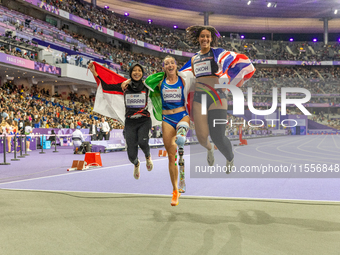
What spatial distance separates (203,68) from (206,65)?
0.21 ft

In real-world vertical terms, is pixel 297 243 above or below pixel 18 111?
below

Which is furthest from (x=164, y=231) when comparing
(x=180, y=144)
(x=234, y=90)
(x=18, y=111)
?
(x=18, y=111)

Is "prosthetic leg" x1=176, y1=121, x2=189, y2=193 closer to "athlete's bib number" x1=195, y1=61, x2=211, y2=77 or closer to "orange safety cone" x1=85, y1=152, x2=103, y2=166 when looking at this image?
"athlete's bib number" x1=195, y1=61, x2=211, y2=77

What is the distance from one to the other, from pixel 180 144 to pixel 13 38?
85.7 feet

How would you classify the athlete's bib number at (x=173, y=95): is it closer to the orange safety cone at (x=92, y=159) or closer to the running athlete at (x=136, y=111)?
the running athlete at (x=136, y=111)

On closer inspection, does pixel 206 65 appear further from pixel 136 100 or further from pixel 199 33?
pixel 136 100

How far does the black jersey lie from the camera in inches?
190

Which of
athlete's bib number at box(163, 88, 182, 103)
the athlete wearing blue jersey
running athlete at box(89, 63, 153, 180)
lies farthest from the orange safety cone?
athlete's bib number at box(163, 88, 182, 103)

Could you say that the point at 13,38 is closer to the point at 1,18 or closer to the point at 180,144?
→ the point at 1,18

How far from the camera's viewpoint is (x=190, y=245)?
358cm

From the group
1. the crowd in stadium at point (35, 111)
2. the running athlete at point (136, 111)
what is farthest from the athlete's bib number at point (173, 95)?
the crowd in stadium at point (35, 111)

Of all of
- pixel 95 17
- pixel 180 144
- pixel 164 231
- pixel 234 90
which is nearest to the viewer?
pixel 164 231

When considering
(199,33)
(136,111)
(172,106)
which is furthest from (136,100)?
(199,33)

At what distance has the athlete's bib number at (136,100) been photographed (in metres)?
5.39
